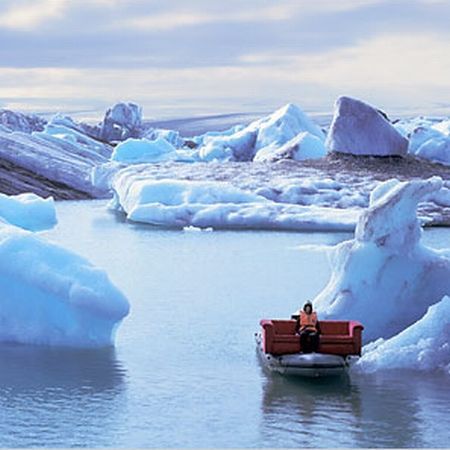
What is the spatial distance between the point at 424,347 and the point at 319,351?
4.61 feet

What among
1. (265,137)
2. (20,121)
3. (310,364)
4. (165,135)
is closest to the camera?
(310,364)

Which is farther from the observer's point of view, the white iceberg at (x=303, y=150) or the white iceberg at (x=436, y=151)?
the white iceberg at (x=436, y=151)

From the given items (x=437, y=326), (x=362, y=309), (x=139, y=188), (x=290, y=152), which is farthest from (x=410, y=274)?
(x=290, y=152)

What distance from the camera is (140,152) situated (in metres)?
68.4

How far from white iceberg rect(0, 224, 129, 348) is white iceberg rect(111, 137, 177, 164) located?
4913 cm

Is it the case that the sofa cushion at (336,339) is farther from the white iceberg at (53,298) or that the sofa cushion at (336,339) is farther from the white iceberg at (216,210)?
the white iceberg at (216,210)

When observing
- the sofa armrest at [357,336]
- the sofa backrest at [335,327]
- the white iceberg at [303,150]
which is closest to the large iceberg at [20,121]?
the white iceberg at [303,150]

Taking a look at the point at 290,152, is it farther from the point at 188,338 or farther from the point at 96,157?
the point at 188,338

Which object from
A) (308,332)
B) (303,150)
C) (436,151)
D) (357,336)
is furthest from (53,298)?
(436,151)

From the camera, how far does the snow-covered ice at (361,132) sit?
46531mm

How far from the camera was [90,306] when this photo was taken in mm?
16469

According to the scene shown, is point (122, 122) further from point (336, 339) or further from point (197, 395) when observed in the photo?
point (197, 395)

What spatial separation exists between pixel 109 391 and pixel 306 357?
102 inches

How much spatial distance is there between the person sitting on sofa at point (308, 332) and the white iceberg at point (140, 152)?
51.2 metres
